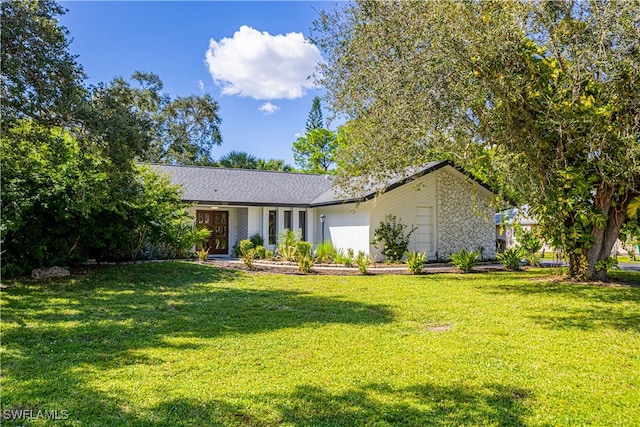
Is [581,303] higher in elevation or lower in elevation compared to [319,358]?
higher

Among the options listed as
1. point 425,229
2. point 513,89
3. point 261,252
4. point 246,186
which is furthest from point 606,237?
point 246,186

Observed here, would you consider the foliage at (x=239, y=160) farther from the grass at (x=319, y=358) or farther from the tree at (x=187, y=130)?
the grass at (x=319, y=358)

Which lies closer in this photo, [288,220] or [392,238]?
[392,238]

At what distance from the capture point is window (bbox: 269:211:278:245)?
21.0m

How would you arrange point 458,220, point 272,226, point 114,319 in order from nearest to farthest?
point 114,319, point 458,220, point 272,226

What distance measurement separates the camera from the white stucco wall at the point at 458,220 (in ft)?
62.9

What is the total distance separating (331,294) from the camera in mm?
10156

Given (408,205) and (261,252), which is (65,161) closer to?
(261,252)

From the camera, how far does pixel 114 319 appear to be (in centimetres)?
717

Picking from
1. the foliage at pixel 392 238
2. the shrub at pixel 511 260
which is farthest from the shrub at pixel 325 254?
the shrub at pixel 511 260

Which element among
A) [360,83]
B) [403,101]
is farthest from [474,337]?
[360,83]

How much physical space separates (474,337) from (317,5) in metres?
9.63

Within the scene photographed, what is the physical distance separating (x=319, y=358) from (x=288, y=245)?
1335 centimetres

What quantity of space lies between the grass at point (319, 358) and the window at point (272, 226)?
36.4ft
